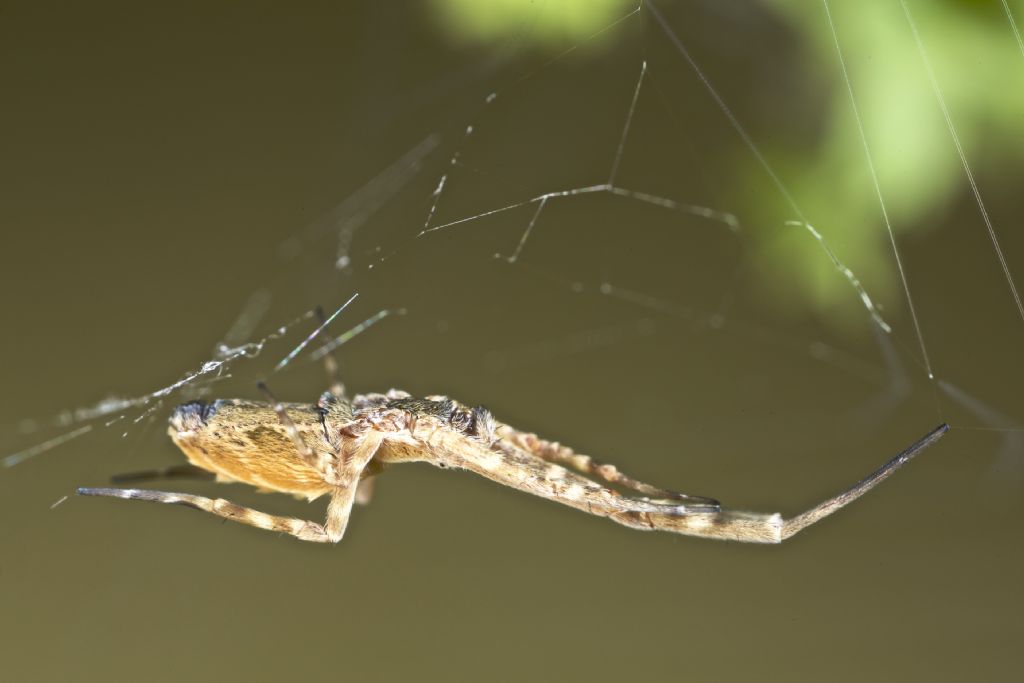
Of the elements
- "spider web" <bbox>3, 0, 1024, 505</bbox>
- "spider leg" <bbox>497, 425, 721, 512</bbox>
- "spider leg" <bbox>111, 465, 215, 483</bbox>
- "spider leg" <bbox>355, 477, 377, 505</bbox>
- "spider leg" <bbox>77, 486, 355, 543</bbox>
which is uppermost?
"spider web" <bbox>3, 0, 1024, 505</bbox>

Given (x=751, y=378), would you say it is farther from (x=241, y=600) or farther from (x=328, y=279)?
(x=241, y=600)

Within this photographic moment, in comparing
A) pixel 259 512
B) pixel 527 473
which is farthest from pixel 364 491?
pixel 527 473

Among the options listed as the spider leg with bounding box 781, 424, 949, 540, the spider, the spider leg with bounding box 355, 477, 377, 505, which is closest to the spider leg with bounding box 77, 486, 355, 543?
the spider

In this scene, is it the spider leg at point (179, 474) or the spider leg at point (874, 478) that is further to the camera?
the spider leg at point (179, 474)

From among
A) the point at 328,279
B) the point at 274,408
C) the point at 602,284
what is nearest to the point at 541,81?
the point at 328,279

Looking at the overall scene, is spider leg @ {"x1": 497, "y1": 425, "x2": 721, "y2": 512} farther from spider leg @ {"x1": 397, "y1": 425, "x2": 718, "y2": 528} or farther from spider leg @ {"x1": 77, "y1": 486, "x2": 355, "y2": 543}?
spider leg @ {"x1": 77, "y1": 486, "x2": 355, "y2": 543}

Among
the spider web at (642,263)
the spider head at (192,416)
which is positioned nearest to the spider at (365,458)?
the spider head at (192,416)

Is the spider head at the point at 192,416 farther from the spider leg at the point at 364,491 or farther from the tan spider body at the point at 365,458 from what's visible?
the spider leg at the point at 364,491

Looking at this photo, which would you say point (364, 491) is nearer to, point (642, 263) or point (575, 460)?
point (575, 460)
